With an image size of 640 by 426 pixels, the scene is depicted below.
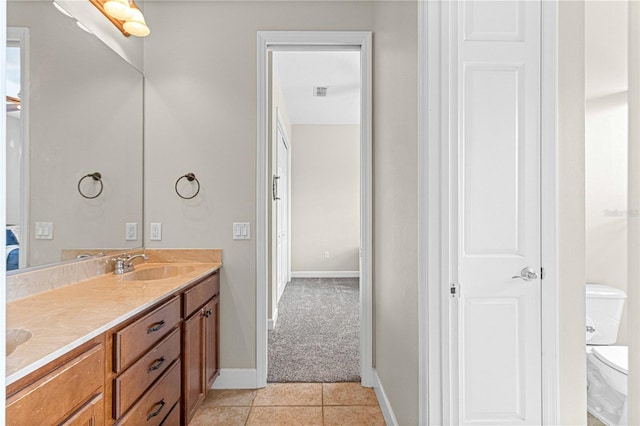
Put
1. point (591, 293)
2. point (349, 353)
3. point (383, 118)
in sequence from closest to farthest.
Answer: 1. point (591, 293)
2. point (383, 118)
3. point (349, 353)

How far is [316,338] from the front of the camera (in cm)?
349

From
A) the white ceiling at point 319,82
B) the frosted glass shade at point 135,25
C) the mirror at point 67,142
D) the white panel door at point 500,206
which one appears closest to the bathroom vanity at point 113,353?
the mirror at point 67,142

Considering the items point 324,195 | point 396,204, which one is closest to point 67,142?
point 396,204

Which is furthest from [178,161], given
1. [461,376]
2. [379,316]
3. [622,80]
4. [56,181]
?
[622,80]

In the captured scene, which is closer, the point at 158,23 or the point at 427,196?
the point at 427,196

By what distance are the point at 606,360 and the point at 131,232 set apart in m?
2.66

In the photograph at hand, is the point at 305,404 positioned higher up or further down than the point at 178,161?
further down

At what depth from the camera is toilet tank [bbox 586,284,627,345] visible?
2.07 metres

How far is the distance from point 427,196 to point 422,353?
23.6 inches

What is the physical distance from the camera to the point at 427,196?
1432 millimetres

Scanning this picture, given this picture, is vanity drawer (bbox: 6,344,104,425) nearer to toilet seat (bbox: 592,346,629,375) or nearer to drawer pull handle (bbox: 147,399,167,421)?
drawer pull handle (bbox: 147,399,167,421)

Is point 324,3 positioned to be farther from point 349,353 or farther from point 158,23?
point 349,353

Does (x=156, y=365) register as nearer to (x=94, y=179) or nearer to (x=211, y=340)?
(x=211, y=340)

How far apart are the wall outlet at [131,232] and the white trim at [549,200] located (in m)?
2.28
